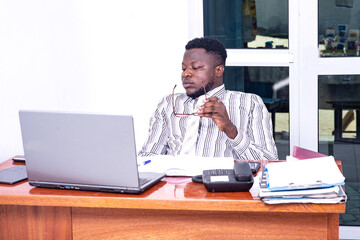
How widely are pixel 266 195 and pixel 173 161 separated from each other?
0.54 m

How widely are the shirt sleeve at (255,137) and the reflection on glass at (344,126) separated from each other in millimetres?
736

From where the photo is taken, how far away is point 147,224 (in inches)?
64.8

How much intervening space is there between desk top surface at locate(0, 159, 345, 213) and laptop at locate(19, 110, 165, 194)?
0.11 ft

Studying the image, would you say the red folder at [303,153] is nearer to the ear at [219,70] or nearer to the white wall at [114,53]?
the ear at [219,70]

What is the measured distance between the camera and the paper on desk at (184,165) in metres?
1.88

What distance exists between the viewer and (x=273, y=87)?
318cm

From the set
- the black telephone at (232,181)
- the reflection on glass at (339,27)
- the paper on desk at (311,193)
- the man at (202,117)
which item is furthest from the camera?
the reflection on glass at (339,27)

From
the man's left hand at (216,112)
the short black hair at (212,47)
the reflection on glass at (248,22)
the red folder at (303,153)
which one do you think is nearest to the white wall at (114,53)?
the reflection on glass at (248,22)

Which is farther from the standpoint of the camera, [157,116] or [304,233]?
[157,116]

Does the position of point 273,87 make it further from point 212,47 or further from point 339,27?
point 212,47

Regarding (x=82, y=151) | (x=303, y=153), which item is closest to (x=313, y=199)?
(x=303, y=153)

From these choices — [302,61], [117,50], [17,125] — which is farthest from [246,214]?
[117,50]

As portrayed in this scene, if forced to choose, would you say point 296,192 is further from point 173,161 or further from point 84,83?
point 84,83

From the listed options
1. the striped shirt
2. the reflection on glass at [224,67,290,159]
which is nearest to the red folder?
the striped shirt
